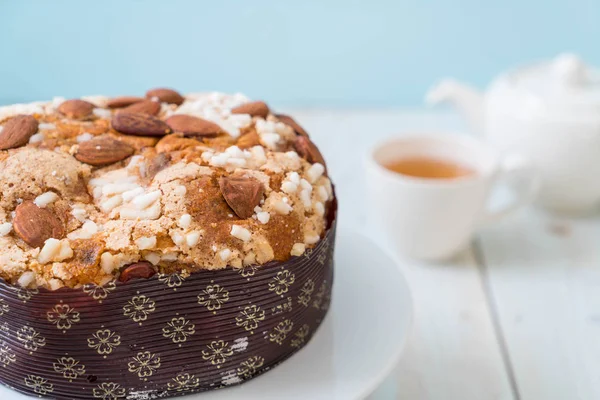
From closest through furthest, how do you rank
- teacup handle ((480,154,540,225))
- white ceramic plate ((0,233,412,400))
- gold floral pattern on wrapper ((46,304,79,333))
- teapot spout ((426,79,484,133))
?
gold floral pattern on wrapper ((46,304,79,333)) → white ceramic plate ((0,233,412,400)) → teacup handle ((480,154,540,225)) → teapot spout ((426,79,484,133))

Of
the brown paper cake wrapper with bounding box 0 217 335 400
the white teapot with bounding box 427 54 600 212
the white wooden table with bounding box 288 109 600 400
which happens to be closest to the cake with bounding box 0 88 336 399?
the brown paper cake wrapper with bounding box 0 217 335 400

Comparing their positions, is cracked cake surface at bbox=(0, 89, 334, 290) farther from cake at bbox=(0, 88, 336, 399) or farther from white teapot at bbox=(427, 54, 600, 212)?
white teapot at bbox=(427, 54, 600, 212)

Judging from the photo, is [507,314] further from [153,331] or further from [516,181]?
[153,331]

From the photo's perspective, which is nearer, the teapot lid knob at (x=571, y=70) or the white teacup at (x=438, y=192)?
the white teacup at (x=438, y=192)

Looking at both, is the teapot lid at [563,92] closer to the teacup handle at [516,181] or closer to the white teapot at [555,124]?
the white teapot at [555,124]

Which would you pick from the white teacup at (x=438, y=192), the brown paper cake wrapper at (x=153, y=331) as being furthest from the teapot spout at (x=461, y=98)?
the brown paper cake wrapper at (x=153, y=331)

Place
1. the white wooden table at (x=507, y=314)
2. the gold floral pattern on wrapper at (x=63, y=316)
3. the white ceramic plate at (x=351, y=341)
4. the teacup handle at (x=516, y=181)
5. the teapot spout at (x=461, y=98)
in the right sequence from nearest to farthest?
the gold floral pattern on wrapper at (x=63, y=316) < the white ceramic plate at (x=351, y=341) < the white wooden table at (x=507, y=314) < the teacup handle at (x=516, y=181) < the teapot spout at (x=461, y=98)
